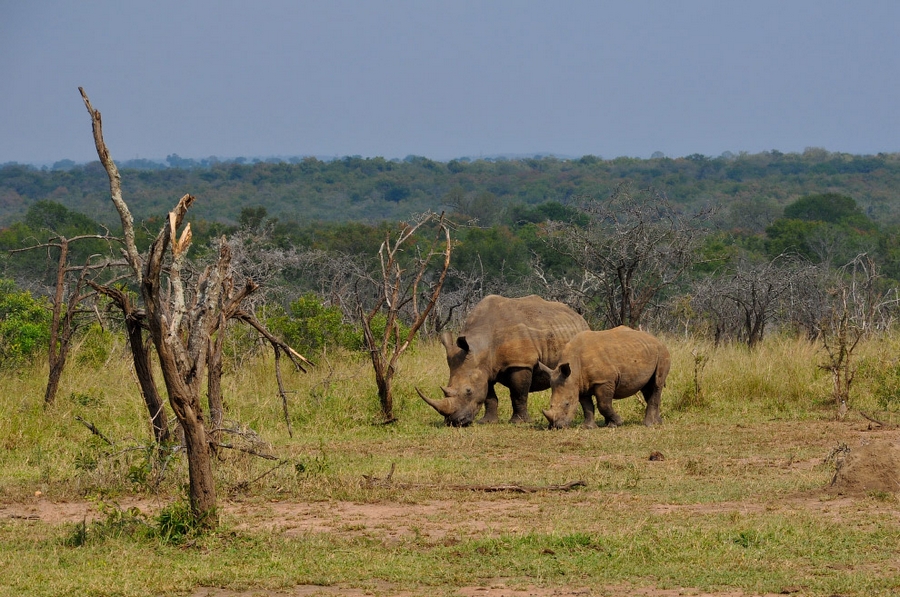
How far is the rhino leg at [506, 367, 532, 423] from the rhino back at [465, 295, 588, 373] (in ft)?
0.33

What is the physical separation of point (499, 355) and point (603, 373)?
147 cm

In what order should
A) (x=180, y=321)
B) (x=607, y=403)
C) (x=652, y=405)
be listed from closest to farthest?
(x=180, y=321) → (x=607, y=403) → (x=652, y=405)

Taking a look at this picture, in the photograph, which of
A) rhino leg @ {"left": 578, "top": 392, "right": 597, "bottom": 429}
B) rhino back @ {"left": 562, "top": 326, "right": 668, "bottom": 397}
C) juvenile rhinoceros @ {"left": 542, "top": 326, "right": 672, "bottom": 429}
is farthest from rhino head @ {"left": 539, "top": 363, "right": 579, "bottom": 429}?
rhino leg @ {"left": 578, "top": 392, "right": 597, "bottom": 429}

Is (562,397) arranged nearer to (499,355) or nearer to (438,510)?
(499,355)

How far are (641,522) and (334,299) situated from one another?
13.6 meters

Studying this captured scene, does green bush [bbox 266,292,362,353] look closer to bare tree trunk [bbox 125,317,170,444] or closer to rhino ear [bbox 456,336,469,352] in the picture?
rhino ear [bbox 456,336,469,352]

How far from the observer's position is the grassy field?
275 inches

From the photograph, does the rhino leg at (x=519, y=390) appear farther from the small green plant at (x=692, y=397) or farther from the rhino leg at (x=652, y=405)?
the small green plant at (x=692, y=397)

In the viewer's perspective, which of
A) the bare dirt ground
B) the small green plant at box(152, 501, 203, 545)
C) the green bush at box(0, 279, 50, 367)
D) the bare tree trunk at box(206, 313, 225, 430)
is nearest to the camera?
the small green plant at box(152, 501, 203, 545)

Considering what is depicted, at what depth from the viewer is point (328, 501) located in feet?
30.5

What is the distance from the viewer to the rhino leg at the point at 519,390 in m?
14.2

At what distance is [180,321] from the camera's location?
7.64 metres

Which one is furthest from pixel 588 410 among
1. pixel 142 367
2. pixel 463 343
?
pixel 142 367

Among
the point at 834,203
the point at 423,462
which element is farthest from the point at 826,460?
the point at 834,203
